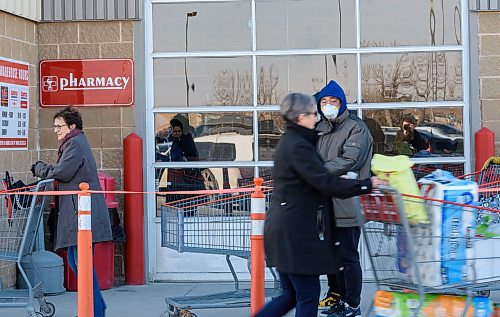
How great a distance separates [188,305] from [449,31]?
4.57m

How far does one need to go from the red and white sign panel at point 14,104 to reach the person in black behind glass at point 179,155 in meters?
1.45

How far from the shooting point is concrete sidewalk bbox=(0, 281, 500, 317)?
9.05 meters

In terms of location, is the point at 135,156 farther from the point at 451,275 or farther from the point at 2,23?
the point at 451,275

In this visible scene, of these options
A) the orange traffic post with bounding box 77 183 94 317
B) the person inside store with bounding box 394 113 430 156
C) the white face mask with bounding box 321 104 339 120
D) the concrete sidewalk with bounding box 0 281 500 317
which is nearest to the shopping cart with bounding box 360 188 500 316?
the white face mask with bounding box 321 104 339 120

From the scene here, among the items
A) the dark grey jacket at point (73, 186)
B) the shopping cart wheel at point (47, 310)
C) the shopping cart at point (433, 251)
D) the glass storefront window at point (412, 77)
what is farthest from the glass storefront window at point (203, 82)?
the shopping cart at point (433, 251)

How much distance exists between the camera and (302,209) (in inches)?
251

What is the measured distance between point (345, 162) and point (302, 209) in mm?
1677

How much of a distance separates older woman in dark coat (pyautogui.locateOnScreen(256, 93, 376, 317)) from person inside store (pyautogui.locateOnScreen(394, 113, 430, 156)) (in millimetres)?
4292

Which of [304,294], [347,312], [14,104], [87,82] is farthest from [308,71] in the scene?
[304,294]

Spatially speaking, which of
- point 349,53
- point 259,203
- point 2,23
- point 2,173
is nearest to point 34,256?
point 2,173

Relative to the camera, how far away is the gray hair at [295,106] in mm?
6508

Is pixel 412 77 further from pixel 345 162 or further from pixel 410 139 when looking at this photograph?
pixel 345 162

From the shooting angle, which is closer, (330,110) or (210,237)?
(330,110)

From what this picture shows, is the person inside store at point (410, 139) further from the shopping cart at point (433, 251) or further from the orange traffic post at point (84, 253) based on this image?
the shopping cart at point (433, 251)
